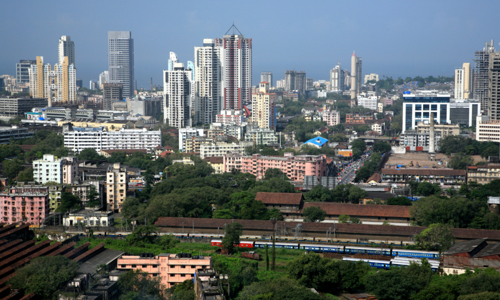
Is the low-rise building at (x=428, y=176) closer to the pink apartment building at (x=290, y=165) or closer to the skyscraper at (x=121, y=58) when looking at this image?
the pink apartment building at (x=290, y=165)

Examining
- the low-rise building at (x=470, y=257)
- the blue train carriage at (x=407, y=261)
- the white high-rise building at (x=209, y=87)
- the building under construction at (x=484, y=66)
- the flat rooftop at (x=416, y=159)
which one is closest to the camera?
the low-rise building at (x=470, y=257)

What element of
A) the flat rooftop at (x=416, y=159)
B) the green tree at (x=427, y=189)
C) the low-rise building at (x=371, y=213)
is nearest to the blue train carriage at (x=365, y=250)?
the low-rise building at (x=371, y=213)

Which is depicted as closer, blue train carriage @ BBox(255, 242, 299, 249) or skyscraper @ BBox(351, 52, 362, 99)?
blue train carriage @ BBox(255, 242, 299, 249)

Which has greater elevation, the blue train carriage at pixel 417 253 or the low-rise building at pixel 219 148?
the low-rise building at pixel 219 148

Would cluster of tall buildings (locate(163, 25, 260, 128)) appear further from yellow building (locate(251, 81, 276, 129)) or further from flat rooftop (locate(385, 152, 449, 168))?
flat rooftop (locate(385, 152, 449, 168))

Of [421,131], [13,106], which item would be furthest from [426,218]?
[13,106]

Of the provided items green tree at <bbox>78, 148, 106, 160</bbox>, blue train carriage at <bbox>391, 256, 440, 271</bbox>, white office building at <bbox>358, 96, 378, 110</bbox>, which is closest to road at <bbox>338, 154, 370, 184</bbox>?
blue train carriage at <bbox>391, 256, 440, 271</bbox>
